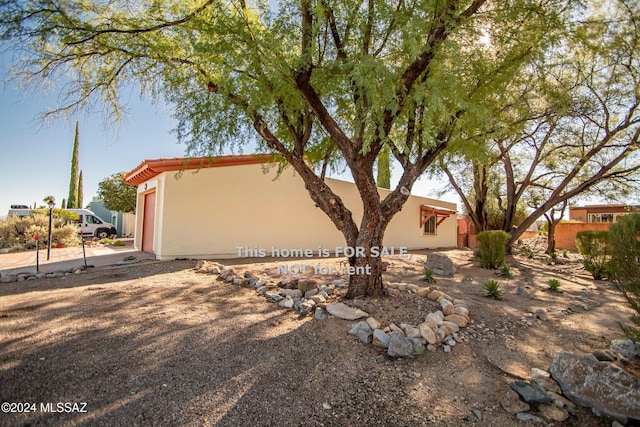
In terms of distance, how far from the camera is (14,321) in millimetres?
3730

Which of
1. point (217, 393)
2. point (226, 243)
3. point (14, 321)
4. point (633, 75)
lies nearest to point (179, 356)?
point (217, 393)

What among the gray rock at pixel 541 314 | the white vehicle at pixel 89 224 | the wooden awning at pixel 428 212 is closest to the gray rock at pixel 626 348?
the gray rock at pixel 541 314

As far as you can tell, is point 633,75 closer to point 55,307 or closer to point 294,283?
point 294,283

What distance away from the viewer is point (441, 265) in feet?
27.4

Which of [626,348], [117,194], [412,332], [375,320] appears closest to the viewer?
[626,348]

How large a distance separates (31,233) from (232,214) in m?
9.22

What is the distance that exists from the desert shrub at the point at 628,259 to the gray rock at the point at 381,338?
2.21 metres

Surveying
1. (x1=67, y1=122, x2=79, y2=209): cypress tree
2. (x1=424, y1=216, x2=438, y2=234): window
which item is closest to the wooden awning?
(x1=424, y1=216, x2=438, y2=234): window

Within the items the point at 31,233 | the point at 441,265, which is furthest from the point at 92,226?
the point at 441,265

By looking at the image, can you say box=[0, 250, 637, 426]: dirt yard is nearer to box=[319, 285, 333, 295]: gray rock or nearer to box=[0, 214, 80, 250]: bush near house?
box=[319, 285, 333, 295]: gray rock

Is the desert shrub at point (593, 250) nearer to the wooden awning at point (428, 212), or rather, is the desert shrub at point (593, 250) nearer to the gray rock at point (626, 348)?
the gray rock at point (626, 348)

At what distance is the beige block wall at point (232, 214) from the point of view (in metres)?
9.09

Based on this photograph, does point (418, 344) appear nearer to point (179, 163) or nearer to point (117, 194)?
point (179, 163)

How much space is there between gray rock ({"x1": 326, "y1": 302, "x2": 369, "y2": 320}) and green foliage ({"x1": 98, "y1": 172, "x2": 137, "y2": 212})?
20.5m
